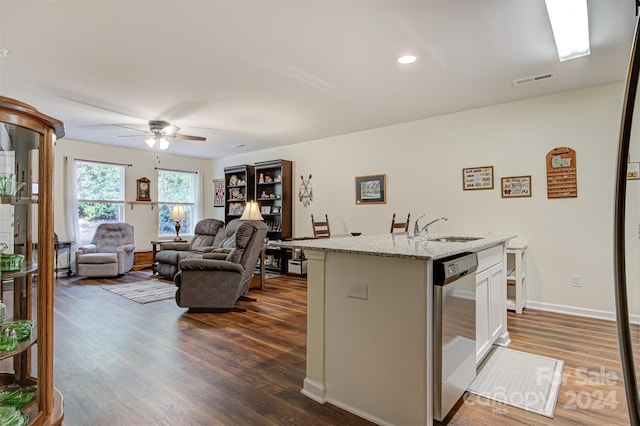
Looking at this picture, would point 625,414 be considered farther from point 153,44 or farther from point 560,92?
point 153,44

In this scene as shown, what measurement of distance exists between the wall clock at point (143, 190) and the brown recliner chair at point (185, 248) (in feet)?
5.12

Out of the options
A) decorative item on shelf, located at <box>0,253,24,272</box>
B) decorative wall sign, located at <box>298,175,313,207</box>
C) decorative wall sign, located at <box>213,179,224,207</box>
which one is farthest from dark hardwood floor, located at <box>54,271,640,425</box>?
decorative wall sign, located at <box>213,179,224,207</box>

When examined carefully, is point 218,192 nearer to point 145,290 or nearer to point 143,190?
point 143,190

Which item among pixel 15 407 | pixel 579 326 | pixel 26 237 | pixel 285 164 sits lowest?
pixel 579 326

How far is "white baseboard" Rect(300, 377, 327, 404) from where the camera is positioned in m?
2.10

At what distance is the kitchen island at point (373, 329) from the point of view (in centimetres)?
174

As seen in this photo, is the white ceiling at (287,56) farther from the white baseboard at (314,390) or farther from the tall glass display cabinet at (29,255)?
the white baseboard at (314,390)

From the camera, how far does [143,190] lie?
24.3ft

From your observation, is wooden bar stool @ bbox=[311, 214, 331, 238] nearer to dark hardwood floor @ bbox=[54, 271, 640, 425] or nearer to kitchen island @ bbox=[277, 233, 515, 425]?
dark hardwood floor @ bbox=[54, 271, 640, 425]

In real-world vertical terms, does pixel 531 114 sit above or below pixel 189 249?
above

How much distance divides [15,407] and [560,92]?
5196 millimetres

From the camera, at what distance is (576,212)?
151 inches

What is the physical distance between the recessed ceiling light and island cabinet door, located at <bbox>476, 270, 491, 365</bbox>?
187 cm

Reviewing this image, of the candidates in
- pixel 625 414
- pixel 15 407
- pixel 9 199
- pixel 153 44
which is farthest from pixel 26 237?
pixel 625 414
